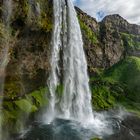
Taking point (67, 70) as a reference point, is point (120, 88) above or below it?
below

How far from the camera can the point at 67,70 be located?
77.5 metres

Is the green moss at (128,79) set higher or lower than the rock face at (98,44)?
lower

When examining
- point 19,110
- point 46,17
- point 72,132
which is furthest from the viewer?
point 46,17

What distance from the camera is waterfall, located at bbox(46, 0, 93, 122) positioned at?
71625 mm

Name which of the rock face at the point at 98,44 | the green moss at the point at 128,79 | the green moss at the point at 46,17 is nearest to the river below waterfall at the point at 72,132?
the green moss at the point at 46,17

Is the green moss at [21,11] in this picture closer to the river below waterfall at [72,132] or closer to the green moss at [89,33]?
the river below waterfall at [72,132]

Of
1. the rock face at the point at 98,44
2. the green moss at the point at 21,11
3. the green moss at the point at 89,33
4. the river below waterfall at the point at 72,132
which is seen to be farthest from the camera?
the green moss at the point at 89,33

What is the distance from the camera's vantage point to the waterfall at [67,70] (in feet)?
235

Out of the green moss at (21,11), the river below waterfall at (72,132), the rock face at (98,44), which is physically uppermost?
the rock face at (98,44)

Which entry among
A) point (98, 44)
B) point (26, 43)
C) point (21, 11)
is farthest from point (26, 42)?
point (98, 44)

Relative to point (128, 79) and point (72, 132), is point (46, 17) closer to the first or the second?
point (72, 132)

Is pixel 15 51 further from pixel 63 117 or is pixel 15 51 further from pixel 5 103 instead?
pixel 63 117

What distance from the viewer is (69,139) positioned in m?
53.4

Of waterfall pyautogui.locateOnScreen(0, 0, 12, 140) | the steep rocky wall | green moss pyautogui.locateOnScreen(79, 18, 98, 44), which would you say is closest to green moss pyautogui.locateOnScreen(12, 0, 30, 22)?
the steep rocky wall
